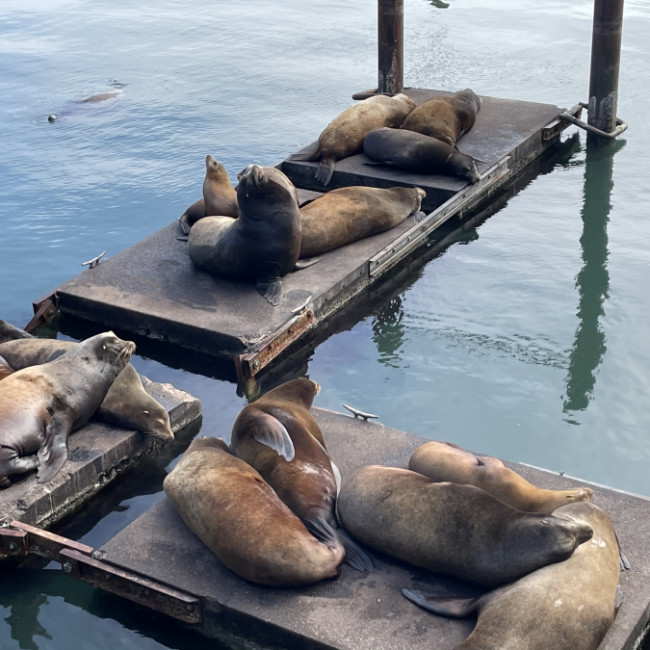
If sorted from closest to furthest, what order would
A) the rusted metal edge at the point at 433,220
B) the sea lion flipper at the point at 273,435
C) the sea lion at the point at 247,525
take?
the sea lion at the point at 247,525 < the sea lion flipper at the point at 273,435 < the rusted metal edge at the point at 433,220

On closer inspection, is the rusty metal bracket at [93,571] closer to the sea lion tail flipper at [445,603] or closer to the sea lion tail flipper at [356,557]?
the sea lion tail flipper at [356,557]

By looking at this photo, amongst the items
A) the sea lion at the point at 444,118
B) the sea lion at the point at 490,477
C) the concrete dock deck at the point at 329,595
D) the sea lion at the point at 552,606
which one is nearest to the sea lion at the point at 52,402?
the concrete dock deck at the point at 329,595

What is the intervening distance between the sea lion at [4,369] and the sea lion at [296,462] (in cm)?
177

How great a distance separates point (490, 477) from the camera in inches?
175

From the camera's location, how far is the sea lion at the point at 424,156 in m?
8.91

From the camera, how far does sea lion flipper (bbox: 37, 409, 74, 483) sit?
5180 mm


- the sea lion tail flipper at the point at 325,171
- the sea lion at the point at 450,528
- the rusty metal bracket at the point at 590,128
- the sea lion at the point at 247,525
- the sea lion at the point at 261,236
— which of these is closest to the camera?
the sea lion at the point at 450,528

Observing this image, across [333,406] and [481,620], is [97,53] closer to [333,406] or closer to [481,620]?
[333,406]

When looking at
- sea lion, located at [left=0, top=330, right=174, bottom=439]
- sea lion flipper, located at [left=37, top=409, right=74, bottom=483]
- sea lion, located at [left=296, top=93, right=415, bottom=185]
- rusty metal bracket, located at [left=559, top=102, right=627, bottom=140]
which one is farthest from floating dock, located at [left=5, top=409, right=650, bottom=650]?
rusty metal bracket, located at [left=559, top=102, right=627, bottom=140]

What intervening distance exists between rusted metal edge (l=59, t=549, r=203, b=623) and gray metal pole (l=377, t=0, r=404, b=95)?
7871mm

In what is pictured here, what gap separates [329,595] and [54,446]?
6.54ft

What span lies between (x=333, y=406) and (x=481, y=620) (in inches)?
102

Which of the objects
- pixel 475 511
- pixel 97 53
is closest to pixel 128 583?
pixel 475 511

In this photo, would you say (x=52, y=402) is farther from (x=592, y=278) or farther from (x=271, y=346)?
(x=592, y=278)
